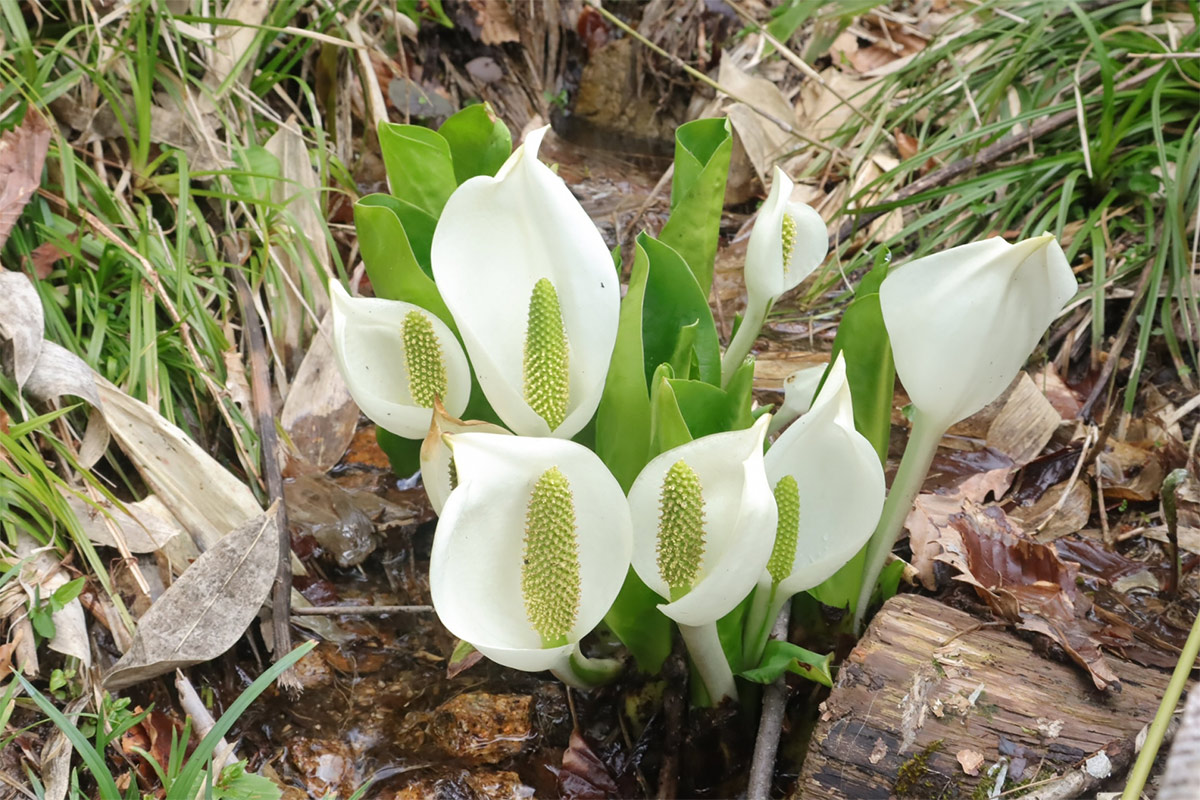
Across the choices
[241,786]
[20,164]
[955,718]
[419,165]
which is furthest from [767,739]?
[20,164]

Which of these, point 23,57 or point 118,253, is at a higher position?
point 23,57

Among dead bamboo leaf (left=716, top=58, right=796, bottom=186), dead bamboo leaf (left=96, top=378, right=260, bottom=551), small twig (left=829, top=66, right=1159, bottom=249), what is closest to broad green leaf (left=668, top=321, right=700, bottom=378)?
dead bamboo leaf (left=96, top=378, right=260, bottom=551)

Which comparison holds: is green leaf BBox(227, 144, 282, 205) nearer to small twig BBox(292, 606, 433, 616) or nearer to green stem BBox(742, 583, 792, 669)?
small twig BBox(292, 606, 433, 616)

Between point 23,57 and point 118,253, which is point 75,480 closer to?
point 118,253

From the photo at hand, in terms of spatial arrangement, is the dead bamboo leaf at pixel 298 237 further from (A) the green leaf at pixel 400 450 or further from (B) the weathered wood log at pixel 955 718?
(B) the weathered wood log at pixel 955 718

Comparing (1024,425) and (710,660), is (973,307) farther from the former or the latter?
(1024,425)

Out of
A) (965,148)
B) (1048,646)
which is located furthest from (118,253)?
(965,148)
